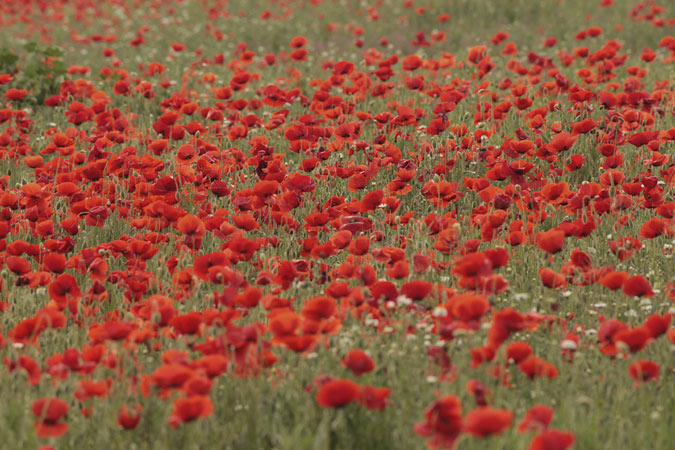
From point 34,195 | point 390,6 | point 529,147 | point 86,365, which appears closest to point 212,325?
point 86,365

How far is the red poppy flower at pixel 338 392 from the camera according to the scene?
6.48ft

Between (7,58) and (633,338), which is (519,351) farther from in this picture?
(7,58)

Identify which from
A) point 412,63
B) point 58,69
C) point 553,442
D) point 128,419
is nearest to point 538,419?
point 553,442

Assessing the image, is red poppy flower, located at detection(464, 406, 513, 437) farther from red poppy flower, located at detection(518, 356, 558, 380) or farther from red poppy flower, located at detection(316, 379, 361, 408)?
red poppy flower, located at detection(518, 356, 558, 380)

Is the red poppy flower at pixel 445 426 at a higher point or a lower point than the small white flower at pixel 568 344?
higher

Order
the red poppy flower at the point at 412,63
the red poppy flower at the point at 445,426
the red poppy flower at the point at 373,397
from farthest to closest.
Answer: the red poppy flower at the point at 412,63, the red poppy flower at the point at 373,397, the red poppy flower at the point at 445,426

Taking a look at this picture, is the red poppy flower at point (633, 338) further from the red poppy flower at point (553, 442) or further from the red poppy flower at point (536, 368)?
the red poppy flower at point (553, 442)

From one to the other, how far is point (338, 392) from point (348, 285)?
43.7 inches

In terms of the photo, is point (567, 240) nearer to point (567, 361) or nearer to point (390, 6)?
point (567, 361)

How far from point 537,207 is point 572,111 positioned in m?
1.56

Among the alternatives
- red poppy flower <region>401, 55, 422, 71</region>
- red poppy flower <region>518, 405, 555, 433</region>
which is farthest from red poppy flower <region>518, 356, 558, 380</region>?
red poppy flower <region>401, 55, 422, 71</region>

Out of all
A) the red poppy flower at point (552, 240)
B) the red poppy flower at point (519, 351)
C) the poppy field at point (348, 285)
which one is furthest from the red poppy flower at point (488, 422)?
the red poppy flower at point (552, 240)

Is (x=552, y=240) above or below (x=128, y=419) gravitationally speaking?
above

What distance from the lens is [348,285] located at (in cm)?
307
